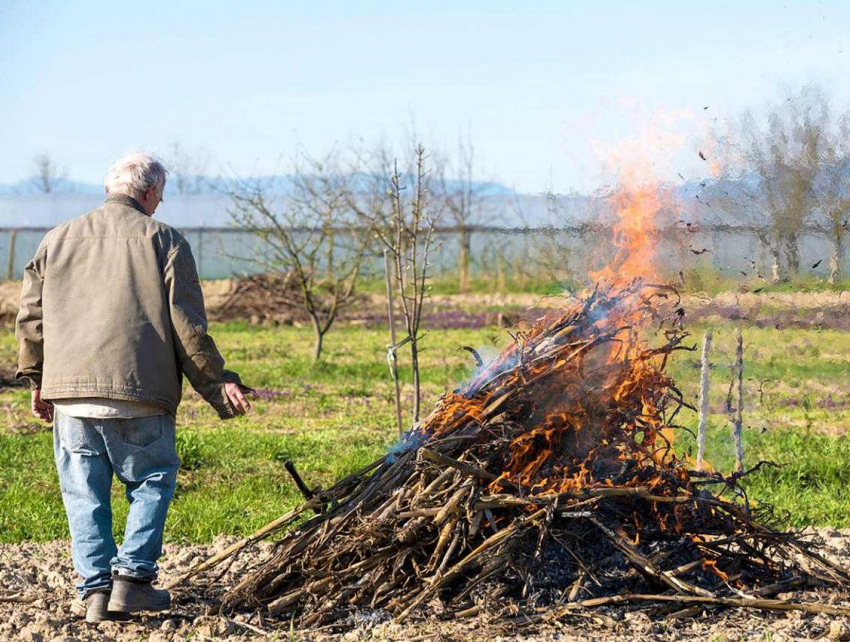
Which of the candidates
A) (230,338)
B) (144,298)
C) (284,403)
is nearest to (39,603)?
(144,298)

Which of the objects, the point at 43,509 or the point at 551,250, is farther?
the point at 43,509

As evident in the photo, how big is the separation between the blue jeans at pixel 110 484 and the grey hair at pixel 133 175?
3.06ft

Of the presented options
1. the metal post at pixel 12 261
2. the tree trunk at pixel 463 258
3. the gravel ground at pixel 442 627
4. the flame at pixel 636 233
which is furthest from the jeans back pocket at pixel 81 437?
the metal post at pixel 12 261

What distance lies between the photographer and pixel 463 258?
29.2 m

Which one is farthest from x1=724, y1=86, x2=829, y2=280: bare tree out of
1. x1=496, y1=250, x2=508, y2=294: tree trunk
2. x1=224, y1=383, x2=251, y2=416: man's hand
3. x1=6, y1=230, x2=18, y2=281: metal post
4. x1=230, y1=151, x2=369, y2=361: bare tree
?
x1=6, y1=230, x2=18, y2=281: metal post

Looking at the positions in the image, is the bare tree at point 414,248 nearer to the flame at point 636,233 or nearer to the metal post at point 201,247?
the flame at point 636,233

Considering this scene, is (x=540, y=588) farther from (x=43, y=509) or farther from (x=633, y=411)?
(x=43, y=509)

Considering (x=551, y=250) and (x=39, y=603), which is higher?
(x=551, y=250)

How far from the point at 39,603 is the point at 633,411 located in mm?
2687

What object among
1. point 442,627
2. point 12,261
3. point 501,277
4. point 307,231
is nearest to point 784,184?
point 442,627

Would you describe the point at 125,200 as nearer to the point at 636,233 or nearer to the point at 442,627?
the point at 442,627

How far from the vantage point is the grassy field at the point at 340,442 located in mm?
6359

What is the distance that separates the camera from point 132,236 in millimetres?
4180

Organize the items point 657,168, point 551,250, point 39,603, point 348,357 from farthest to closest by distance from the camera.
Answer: point 348,357 < point 551,250 < point 657,168 < point 39,603
